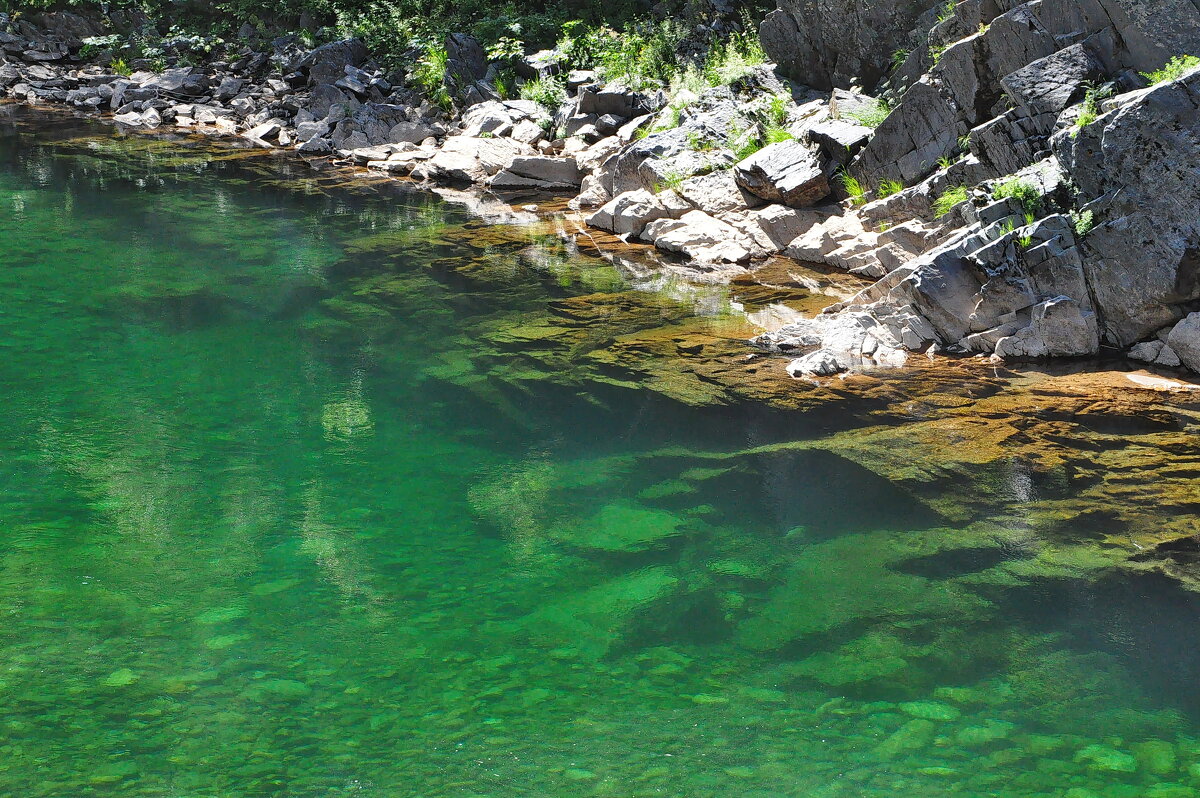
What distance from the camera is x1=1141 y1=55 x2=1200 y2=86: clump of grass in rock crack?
1058cm

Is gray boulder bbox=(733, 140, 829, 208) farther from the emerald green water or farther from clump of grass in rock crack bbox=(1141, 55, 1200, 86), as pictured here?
the emerald green water

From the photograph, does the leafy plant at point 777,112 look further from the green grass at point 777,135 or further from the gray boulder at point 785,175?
the gray boulder at point 785,175

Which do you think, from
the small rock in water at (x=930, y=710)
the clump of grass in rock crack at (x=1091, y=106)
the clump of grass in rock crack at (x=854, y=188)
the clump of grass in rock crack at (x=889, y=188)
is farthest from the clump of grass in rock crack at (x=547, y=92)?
the small rock in water at (x=930, y=710)

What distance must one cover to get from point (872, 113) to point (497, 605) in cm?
1294

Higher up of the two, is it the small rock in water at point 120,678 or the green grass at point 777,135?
the green grass at point 777,135

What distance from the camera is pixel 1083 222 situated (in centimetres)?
1072

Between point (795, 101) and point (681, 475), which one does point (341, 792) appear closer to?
point (681, 475)

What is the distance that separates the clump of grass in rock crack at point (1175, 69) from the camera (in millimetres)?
10579

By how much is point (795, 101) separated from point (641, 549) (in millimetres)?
14032

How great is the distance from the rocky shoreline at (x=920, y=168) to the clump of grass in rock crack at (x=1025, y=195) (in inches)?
1.1

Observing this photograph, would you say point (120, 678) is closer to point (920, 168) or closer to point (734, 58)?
point (920, 168)

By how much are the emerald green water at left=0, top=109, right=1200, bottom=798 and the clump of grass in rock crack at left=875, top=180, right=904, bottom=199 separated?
654 cm

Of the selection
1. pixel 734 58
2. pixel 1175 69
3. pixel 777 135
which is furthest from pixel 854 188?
pixel 734 58

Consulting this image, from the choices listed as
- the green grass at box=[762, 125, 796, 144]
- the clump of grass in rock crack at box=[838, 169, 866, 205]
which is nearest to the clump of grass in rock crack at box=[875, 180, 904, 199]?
the clump of grass in rock crack at box=[838, 169, 866, 205]
